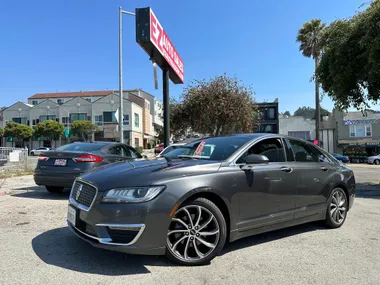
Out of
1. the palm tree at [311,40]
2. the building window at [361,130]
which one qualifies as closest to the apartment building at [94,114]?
the palm tree at [311,40]

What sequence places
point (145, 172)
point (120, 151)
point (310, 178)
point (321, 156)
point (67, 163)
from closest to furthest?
1. point (145, 172)
2. point (310, 178)
3. point (321, 156)
4. point (67, 163)
5. point (120, 151)

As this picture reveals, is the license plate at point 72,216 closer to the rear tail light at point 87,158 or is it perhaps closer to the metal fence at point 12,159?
the rear tail light at point 87,158

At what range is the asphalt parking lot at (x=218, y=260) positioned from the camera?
10.8ft

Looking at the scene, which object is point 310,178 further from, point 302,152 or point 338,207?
point 338,207

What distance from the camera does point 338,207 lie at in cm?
548

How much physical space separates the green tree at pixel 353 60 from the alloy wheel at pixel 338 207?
6.57m

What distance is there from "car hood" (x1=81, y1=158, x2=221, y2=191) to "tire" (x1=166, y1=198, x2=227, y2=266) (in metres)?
0.37

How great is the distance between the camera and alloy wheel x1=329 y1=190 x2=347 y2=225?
5387mm

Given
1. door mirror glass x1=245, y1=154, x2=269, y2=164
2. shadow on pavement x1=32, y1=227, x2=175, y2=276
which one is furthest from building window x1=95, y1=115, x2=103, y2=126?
door mirror glass x1=245, y1=154, x2=269, y2=164

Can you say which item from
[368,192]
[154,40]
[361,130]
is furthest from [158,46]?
[361,130]

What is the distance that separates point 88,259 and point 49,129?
193ft

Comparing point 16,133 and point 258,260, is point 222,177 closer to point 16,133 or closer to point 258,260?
point 258,260

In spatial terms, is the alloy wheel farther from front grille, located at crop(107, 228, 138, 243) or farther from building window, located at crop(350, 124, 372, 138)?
building window, located at crop(350, 124, 372, 138)

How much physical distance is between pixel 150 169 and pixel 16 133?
207ft
